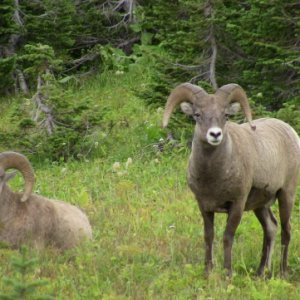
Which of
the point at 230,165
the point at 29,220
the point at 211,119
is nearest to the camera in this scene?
the point at 211,119

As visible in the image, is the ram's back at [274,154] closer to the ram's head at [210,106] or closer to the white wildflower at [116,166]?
the ram's head at [210,106]

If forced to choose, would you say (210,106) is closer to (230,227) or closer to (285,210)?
(230,227)

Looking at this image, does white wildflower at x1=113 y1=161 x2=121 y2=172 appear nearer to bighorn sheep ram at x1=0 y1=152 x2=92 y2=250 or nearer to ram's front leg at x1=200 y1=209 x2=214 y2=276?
bighorn sheep ram at x1=0 y1=152 x2=92 y2=250

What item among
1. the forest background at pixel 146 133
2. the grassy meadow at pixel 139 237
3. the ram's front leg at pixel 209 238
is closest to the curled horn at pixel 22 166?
the grassy meadow at pixel 139 237

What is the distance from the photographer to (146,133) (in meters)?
14.7

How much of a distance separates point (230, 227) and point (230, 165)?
23.7 inches

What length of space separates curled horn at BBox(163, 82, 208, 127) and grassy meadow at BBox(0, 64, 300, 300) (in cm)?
143

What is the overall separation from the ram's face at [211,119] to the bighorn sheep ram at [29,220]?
244cm

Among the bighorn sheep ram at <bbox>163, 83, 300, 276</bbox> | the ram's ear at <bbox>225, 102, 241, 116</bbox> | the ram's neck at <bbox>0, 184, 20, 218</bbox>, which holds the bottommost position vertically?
the ram's neck at <bbox>0, 184, 20, 218</bbox>

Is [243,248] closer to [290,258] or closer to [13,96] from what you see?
[290,258]

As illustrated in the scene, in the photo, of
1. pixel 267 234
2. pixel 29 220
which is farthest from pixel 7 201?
pixel 267 234

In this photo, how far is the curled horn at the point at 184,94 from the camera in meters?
7.60

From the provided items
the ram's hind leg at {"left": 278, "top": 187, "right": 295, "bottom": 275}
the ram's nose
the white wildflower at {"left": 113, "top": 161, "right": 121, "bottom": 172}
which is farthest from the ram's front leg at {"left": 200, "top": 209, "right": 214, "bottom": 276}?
the white wildflower at {"left": 113, "top": 161, "right": 121, "bottom": 172}

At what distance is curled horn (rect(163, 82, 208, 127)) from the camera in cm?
760
